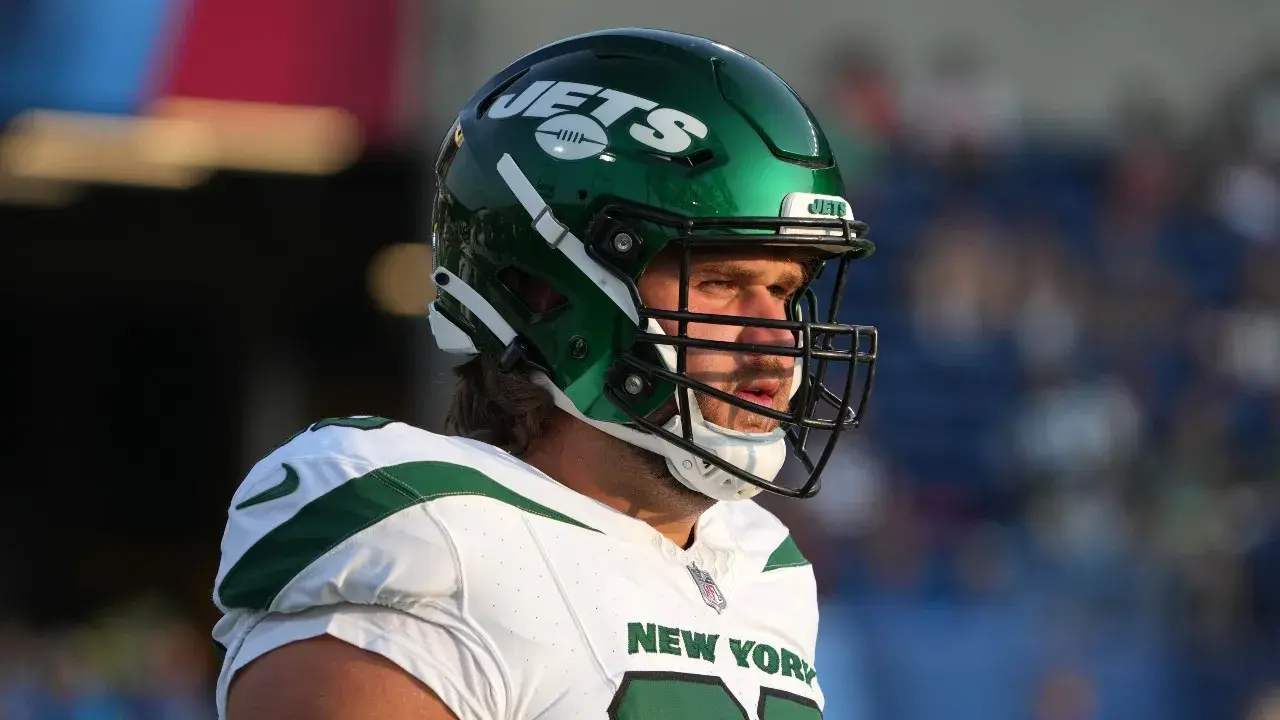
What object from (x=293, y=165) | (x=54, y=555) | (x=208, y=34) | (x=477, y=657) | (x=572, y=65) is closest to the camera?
(x=477, y=657)

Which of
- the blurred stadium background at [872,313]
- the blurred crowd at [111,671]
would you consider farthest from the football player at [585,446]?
the blurred crowd at [111,671]

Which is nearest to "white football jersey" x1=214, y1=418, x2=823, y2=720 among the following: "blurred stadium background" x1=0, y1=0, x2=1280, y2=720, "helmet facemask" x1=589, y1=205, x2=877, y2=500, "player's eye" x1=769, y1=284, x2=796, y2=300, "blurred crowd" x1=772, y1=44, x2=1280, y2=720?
"helmet facemask" x1=589, y1=205, x2=877, y2=500

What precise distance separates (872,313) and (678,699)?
495 cm

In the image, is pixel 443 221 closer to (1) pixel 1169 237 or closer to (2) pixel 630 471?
(2) pixel 630 471

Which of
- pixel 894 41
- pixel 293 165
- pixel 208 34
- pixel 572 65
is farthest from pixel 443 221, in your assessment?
pixel 894 41

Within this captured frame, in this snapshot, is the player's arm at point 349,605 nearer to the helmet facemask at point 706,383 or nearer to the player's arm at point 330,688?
the player's arm at point 330,688

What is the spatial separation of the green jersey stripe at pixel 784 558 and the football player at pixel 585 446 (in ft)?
0.04

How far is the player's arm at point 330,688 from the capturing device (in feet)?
4.64

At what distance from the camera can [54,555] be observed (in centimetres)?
714

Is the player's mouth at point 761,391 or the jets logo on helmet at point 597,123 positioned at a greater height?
the jets logo on helmet at point 597,123

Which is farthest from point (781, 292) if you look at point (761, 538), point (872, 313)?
point (872, 313)

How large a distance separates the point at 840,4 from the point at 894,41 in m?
0.31

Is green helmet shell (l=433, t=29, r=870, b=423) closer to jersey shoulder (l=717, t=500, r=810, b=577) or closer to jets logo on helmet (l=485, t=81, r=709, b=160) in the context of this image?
jets logo on helmet (l=485, t=81, r=709, b=160)

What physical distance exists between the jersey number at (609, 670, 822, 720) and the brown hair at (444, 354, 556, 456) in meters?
0.36
